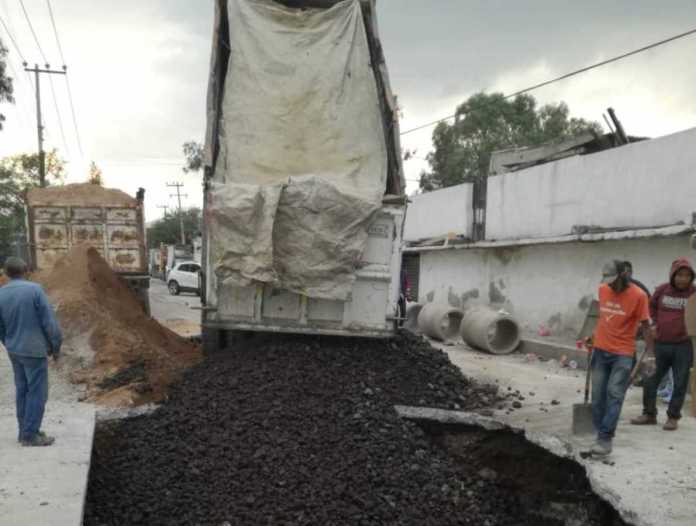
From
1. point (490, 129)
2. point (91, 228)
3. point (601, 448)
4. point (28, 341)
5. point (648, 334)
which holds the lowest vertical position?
point (601, 448)

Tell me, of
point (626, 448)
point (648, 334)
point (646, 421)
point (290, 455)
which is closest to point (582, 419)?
point (626, 448)

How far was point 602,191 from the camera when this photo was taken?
10.7 metres

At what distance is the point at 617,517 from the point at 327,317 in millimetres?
3185

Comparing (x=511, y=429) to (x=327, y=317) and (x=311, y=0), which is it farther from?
(x=311, y=0)

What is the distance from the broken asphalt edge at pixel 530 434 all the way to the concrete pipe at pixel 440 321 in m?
7.02

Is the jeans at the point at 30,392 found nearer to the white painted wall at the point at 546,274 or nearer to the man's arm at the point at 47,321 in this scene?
the man's arm at the point at 47,321

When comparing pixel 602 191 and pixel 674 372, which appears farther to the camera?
pixel 602 191

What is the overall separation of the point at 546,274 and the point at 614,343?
705 cm

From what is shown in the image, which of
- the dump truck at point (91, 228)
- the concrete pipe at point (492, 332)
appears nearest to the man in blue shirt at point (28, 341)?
the dump truck at point (91, 228)

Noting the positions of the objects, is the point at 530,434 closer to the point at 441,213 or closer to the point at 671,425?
the point at 671,425

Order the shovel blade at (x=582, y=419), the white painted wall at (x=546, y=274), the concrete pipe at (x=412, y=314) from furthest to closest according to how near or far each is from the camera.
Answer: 1. the concrete pipe at (x=412, y=314)
2. the white painted wall at (x=546, y=274)
3. the shovel blade at (x=582, y=419)

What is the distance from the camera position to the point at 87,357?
23.8ft

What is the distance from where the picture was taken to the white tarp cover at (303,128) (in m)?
5.80

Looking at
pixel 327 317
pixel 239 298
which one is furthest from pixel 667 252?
pixel 239 298
